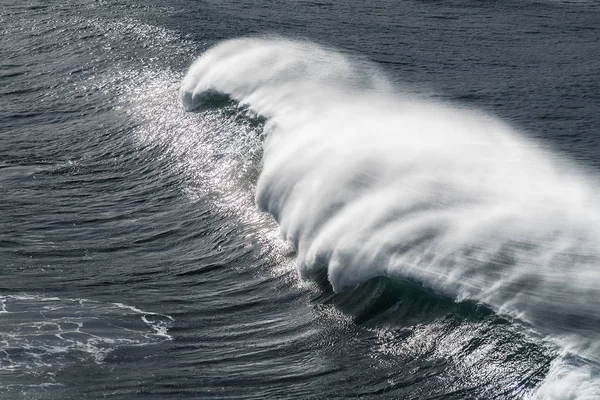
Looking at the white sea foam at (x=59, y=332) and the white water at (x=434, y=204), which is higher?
the white water at (x=434, y=204)

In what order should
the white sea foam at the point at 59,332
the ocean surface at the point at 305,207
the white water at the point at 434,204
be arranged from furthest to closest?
the white water at the point at 434,204
the white sea foam at the point at 59,332
the ocean surface at the point at 305,207

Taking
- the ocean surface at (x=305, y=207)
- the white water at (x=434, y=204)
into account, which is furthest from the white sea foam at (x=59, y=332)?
the white water at (x=434, y=204)

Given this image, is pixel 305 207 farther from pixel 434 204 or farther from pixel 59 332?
pixel 59 332

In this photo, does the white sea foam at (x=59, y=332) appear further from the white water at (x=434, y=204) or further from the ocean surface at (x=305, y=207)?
the white water at (x=434, y=204)

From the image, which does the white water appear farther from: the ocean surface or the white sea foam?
the white sea foam

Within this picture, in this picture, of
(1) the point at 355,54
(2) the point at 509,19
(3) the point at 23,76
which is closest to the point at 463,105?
(1) the point at 355,54

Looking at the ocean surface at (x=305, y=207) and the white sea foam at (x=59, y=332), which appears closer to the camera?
the ocean surface at (x=305, y=207)

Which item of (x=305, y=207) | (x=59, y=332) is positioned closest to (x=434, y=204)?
(x=305, y=207)
